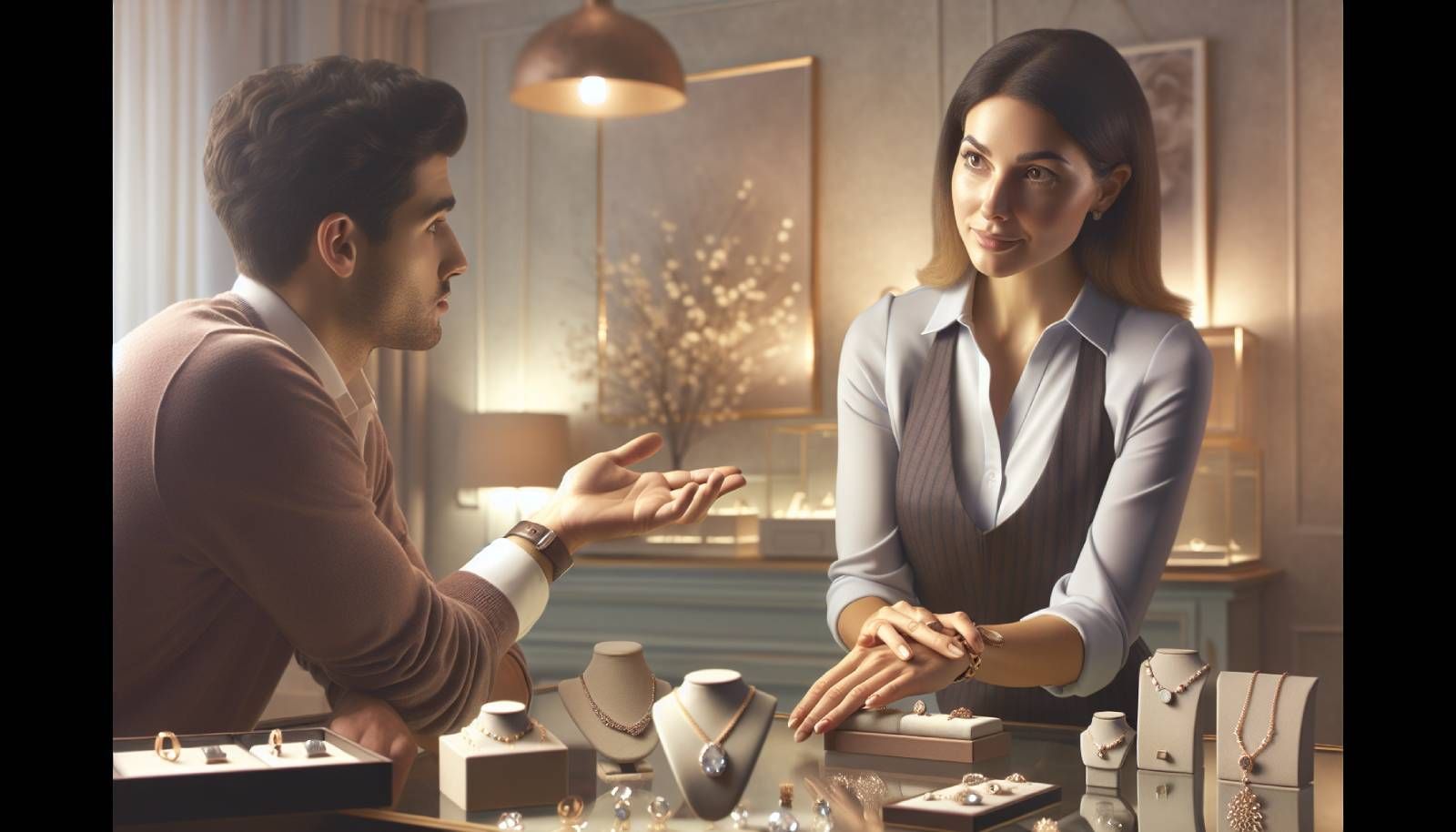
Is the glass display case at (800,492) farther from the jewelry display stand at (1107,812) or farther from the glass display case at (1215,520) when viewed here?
the jewelry display stand at (1107,812)

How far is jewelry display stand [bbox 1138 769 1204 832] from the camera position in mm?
1224

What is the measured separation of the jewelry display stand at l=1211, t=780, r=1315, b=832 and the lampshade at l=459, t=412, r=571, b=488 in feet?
13.5

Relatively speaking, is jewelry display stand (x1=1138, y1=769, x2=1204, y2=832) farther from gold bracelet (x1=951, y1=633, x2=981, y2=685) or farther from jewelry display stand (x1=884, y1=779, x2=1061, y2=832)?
gold bracelet (x1=951, y1=633, x2=981, y2=685)

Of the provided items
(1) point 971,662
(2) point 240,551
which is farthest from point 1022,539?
(2) point 240,551

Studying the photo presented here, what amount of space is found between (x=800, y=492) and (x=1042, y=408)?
10.1ft

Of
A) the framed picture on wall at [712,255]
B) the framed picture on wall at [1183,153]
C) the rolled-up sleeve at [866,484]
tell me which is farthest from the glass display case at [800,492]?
the rolled-up sleeve at [866,484]

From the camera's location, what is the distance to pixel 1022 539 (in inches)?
78.9

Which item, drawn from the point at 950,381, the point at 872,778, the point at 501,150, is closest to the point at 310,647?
the point at 872,778

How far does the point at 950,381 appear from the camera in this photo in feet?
7.06

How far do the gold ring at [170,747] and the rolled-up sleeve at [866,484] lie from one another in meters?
1.02

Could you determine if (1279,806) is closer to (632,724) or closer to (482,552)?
(632,724)

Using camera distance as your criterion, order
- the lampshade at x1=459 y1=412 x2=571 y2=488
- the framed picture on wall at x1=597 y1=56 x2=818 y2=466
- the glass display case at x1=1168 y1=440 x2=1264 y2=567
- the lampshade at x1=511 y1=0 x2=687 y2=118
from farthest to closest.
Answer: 1. the framed picture on wall at x1=597 y1=56 x2=818 y2=466
2. the lampshade at x1=459 y1=412 x2=571 y2=488
3. the glass display case at x1=1168 y1=440 x2=1264 y2=567
4. the lampshade at x1=511 y1=0 x2=687 y2=118

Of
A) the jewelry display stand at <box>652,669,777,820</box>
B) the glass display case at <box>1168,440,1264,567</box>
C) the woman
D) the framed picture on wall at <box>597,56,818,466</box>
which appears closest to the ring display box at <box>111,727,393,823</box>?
the jewelry display stand at <box>652,669,777,820</box>

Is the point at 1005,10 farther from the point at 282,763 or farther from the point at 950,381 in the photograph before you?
the point at 282,763
